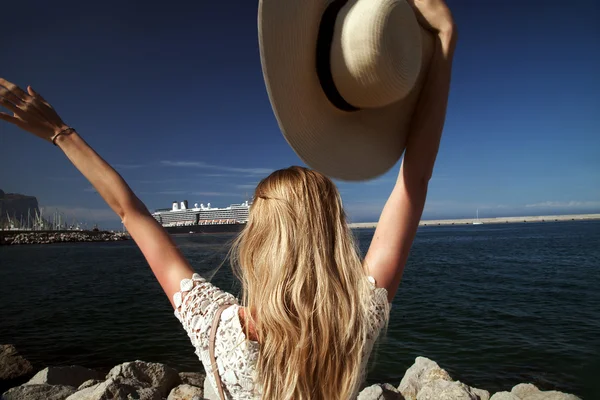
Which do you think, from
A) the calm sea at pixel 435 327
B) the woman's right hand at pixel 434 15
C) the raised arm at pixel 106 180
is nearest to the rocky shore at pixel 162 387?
the calm sea at pixel 435 327

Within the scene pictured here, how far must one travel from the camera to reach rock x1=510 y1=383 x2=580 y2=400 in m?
4.77

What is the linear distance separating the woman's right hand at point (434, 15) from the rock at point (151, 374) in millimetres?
5383

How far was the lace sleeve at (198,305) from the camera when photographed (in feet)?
3.33

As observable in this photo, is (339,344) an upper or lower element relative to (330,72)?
lower

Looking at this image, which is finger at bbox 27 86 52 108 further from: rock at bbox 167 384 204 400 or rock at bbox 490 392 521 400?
rock at bbox 490 392 521 400

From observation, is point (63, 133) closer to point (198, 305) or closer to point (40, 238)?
point (198, 305)

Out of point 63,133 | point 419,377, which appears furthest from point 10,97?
point 419,377

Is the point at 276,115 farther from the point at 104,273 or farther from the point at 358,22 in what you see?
the point at 104,273

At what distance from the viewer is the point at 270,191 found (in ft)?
3.62

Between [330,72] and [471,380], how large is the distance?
264 inches

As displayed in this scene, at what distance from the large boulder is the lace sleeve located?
3.97m

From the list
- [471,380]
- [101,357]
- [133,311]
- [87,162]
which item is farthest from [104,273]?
[87,162]

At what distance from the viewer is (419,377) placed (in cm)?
543

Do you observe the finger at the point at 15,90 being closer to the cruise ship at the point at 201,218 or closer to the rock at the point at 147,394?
the rock at the point at 147,394
